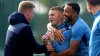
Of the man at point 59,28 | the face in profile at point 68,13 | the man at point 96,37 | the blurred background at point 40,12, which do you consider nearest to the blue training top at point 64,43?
the man at point 59,28

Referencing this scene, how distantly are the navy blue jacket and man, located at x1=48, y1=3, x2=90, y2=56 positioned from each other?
31 centimetres

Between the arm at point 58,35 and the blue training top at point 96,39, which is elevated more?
the arm at point 58,35

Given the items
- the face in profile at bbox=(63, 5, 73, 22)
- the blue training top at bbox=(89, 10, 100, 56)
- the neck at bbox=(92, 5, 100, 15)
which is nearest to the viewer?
the blue training top at bbox=(89, 10, 100, 56)

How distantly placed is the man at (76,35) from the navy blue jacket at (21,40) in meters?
0.31

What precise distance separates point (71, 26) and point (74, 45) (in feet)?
1.04

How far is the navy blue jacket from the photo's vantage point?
502cm

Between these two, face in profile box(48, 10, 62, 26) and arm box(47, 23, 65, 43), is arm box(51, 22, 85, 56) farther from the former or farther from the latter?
face in profile box(48, 10, 62, 26)

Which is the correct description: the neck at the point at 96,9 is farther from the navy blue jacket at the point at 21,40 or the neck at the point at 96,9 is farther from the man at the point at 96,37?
the navy blue jacket at the point at 21,40

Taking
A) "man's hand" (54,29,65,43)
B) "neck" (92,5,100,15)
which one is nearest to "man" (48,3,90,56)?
"man's hand" (54,29,65,43)

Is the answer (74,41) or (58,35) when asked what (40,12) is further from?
(74,41)

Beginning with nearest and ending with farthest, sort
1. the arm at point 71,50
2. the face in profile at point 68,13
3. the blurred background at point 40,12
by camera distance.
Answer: the arm at point 71,50 < the face in profile at point 68,13 < the blurred background at point 40,12

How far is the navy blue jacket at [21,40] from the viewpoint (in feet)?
16.5

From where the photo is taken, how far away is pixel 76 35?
5043 millimetres

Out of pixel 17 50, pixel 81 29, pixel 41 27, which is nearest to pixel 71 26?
pixel 81 29
